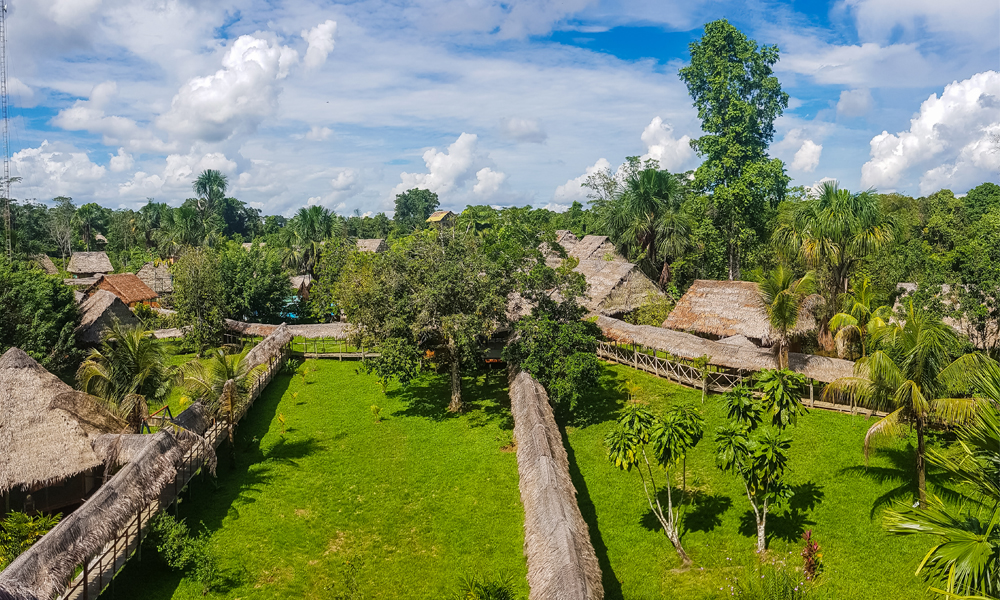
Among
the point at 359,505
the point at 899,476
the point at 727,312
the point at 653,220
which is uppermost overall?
the point at 653,220

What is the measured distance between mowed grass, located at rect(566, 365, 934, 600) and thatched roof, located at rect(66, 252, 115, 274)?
52466 mm

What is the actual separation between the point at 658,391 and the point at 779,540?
402 inches

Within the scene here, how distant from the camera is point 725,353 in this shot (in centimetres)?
2169

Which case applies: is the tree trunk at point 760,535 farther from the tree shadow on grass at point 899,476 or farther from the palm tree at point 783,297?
the palm tree at point 783,297

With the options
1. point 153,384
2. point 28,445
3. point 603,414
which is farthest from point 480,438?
point 28,445

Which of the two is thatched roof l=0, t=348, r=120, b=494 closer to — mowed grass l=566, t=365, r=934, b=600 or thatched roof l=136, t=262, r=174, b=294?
mowed grass l=566, t=365, r=934, b=600

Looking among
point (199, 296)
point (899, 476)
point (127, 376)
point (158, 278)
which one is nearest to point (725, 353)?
point (899, 476)

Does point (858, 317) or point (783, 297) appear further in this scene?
point (858, 317)

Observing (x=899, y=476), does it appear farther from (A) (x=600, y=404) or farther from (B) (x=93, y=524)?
(B) (x=93, y=524)

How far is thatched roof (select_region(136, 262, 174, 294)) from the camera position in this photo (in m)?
42.2

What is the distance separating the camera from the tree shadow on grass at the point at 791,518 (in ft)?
39.8

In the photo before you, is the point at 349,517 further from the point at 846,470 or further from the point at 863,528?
the point at 846,470

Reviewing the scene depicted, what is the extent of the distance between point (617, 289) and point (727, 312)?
6860mm

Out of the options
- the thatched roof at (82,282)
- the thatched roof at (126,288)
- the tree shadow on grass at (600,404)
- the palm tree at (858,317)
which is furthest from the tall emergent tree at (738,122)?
the thatched roof at (82,282)
